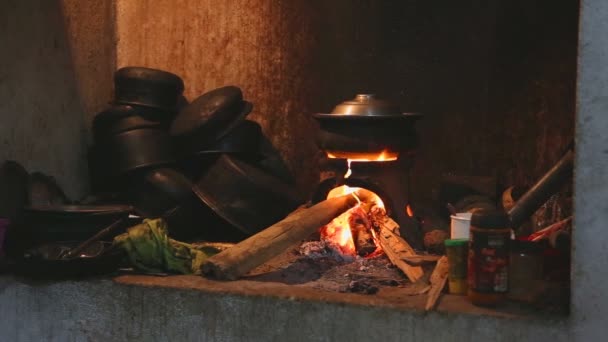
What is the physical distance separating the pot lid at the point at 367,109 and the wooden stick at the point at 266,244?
26.1 inches

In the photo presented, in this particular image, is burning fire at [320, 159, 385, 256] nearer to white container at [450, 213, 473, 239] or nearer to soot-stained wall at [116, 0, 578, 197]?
white container at [450, 213, 473, 239]

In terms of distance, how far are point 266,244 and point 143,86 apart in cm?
226

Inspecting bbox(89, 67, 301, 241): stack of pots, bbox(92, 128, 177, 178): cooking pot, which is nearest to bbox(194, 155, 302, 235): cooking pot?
bbox(89, 67, 301, 241): stack of pots

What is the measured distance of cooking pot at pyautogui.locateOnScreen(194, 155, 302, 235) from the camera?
16.6 ft

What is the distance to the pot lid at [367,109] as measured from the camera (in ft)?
16.0

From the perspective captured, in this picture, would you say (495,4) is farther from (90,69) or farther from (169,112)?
(90,69)

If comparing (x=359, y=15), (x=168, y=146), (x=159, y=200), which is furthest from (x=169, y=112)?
(x=359, y=15)

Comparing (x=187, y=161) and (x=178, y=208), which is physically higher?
(x=187, y=161)

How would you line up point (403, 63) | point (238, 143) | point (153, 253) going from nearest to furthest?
point (153, 253) → point (238, 143) → point (403, 63)

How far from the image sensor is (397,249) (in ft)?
14.9

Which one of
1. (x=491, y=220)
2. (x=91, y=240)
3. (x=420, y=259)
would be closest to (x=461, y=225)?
(x=420, y=259)

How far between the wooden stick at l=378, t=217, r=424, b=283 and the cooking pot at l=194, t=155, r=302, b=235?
843 millimetres

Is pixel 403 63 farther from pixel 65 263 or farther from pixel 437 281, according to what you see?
pixel 65 263

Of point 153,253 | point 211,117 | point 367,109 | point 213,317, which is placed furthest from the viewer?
point 211,117
